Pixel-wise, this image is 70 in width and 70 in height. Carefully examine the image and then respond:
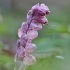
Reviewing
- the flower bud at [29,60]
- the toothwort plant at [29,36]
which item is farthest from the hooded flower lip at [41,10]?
the flower bud at [29,60]

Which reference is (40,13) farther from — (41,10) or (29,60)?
(29,60)

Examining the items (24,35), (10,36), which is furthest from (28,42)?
(10,36)

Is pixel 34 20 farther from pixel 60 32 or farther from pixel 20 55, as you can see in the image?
pixel 60 32

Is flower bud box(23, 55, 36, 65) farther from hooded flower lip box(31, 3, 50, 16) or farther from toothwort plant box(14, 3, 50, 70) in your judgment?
hooded flower lip box(31, 3, 50, 16)

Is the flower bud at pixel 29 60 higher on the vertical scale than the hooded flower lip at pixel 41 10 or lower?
lower

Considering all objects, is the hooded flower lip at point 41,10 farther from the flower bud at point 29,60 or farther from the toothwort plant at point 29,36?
the flower bud at point 29,60

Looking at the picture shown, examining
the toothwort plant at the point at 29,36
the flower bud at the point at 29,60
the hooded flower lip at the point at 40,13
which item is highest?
the hooded flower lip at the point at 40,13

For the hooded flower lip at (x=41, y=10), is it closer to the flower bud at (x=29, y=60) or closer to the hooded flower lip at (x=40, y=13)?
the hooded flower lip at (x=40, y=13)

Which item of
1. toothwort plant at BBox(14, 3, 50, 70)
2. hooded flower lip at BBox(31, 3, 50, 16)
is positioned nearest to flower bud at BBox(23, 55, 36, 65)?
toothwort plant at BBox(14, 3, 50, 70)

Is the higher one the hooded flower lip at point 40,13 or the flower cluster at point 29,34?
the hooded flower lip at point 40,13
